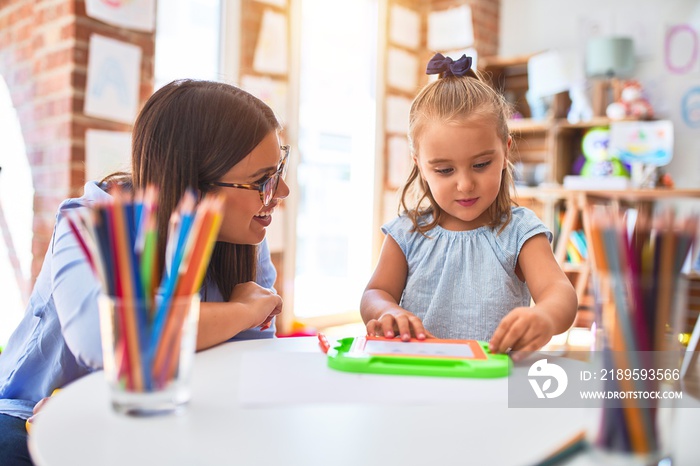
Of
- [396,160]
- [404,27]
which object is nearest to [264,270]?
[396,160]

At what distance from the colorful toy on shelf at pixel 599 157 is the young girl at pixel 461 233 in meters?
2.75

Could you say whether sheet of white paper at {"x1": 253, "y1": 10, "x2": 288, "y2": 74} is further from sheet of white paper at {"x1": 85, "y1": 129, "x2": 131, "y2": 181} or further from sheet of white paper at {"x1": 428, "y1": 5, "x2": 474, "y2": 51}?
sheet of white paper at {"x1": 428, "y1": 5, "x2": 474, "y2": 51}

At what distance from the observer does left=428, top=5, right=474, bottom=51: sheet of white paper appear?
4.18 metres

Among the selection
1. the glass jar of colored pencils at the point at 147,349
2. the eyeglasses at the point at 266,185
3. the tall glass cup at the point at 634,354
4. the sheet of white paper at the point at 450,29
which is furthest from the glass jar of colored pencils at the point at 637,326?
the sheet of white paper at the point at 450,29

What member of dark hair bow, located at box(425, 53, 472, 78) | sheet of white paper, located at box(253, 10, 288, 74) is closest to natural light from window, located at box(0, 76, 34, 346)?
sheet of white paper, located at box(253, 10, 288, 74)

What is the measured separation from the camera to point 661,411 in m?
0.43

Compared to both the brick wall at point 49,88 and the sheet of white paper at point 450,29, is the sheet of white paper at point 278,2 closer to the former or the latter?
the brick wall at point 49,88

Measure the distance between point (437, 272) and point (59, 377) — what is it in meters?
0.71

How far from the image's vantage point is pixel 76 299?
0.78 m

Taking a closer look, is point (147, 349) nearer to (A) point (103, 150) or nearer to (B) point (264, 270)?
(B) point (264, 270)

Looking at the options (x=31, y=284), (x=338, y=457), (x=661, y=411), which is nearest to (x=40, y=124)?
(x=31, y=284)

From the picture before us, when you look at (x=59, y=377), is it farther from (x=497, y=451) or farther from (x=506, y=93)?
(x=506, y=93)

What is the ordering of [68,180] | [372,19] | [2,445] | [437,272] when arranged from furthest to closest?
[372,19] → [68,180] → [437,272] → [2,445]

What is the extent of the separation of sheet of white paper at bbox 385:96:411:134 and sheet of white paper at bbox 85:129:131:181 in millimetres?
2031
